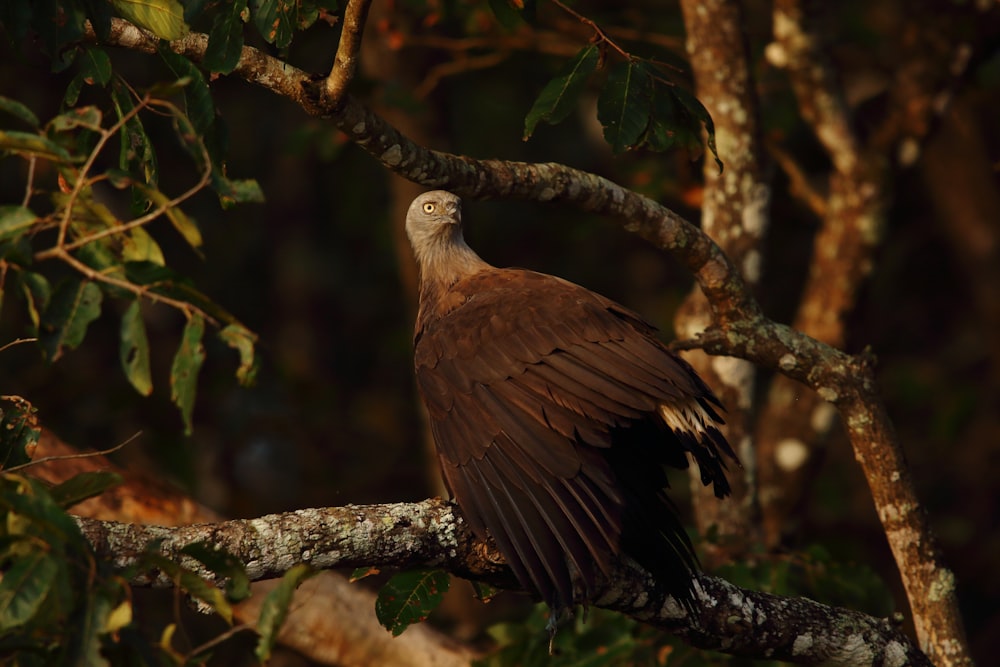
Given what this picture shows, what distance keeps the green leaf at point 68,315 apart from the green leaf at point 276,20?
1.07 m

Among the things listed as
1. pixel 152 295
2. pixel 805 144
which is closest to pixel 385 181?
pixel 805 144

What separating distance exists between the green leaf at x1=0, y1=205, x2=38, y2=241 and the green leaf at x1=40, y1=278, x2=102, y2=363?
4.9 inches

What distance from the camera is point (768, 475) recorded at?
5.77m

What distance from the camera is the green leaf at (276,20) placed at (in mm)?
3074

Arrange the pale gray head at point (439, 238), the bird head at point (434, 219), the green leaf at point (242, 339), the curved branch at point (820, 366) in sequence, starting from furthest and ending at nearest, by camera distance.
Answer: the bird head at point (434, 219) → the pale gray head at point (439, 238) → the curved branch at point (820, 366) → the green leaf at point (242, 339)

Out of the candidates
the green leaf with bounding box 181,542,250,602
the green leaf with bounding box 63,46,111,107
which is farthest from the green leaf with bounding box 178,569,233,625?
the green leaf with bounding box 63,46,111,107

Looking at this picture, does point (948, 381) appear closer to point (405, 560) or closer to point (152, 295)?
point (405, 560)

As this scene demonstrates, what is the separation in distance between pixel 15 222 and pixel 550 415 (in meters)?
1.77

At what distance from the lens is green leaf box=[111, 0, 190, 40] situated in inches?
115

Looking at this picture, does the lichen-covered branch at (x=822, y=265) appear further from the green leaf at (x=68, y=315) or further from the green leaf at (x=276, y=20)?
the green leaf at (x=68, y=315)

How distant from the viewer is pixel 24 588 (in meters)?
2.05

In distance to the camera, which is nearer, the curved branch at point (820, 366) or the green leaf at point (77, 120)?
the green leaf at point (77, 120)

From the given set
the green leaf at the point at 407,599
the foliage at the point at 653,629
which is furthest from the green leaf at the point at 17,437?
the foliage at the point at 653,629

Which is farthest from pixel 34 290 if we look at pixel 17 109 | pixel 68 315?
pixel 17 109
